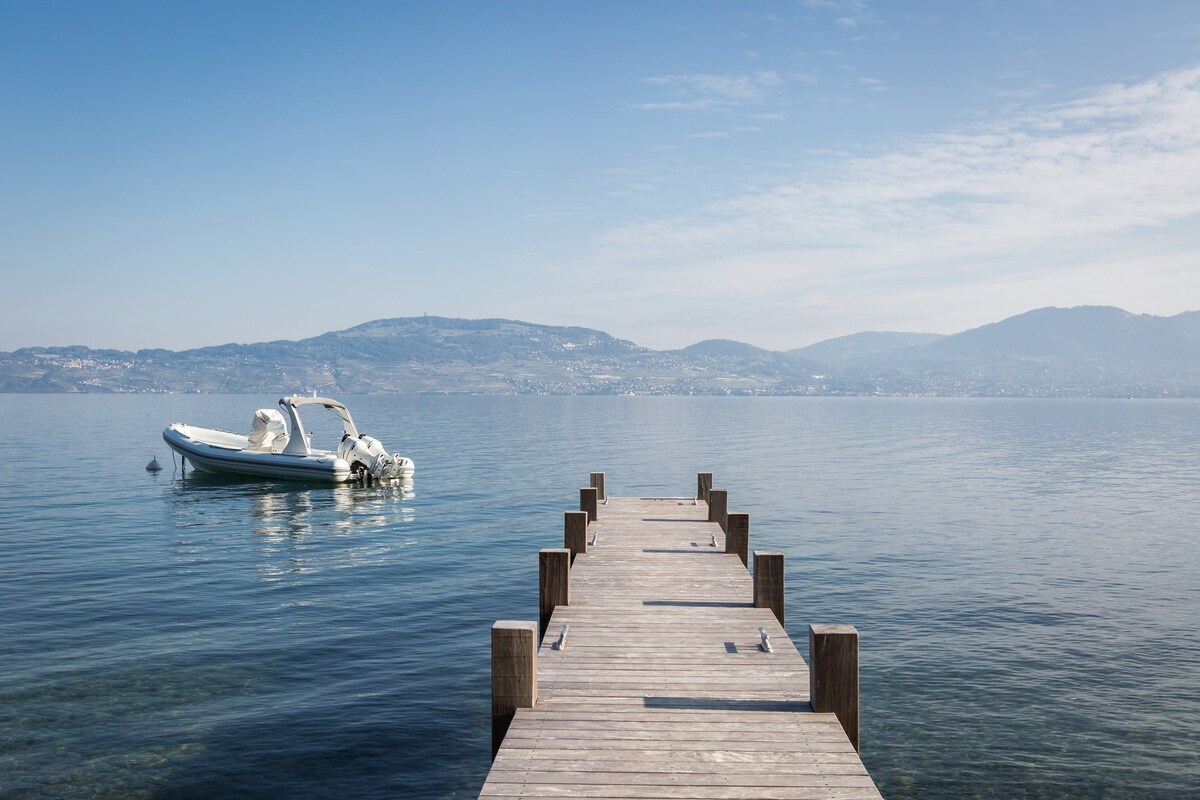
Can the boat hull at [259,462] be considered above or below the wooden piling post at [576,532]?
below

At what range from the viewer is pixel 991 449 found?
8250cm

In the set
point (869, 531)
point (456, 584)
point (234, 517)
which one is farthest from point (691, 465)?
point (456, 584)

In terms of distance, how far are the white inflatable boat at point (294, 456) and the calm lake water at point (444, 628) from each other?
1.30 meters

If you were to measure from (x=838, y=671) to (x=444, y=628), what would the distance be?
1252 centimetres

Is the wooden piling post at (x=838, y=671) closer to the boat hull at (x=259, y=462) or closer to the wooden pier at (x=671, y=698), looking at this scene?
the wooden pier at (x=671, y=698)

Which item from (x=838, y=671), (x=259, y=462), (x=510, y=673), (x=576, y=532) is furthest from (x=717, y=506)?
(x=259, y=462)

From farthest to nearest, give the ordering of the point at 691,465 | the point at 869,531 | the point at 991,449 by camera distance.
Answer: the point at 991,449 → the point at 691,465 → the point at 869,531

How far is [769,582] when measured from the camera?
14.6 meters

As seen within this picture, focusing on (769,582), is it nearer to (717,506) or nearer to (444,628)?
(444,628)

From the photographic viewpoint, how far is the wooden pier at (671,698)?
26.6ft

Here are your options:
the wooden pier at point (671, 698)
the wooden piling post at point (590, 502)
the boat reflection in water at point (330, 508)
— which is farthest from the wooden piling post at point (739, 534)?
the boat reflection in water at point (330, 508)

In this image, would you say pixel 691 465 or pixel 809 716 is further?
pixel 691 465

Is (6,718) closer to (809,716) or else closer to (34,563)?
(809,716)

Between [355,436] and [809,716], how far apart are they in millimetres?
43912
